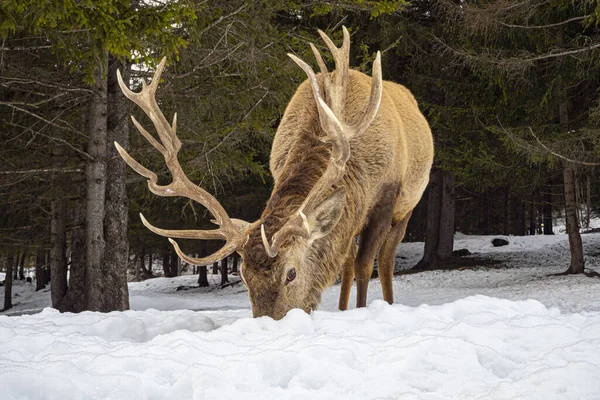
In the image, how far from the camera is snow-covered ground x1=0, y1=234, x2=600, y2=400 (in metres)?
2.77

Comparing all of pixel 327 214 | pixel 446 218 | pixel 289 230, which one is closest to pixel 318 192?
pixel 327 214

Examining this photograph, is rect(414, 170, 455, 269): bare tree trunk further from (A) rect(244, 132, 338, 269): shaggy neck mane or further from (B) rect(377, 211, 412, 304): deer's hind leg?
(A) rect(244, 132, 338, 269): shaggy neck mane

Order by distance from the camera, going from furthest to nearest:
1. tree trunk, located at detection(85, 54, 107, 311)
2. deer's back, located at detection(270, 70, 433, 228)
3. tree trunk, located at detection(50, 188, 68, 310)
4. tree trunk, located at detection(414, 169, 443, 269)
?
tree trunk, located at detection(414, 169, 443, 269)
tree trunk, located at detection(50, 188, 68, 310)
tree trunk, located at detection(85, 54, 107, 311)
deer's back, located at detection(270, 70, 433, 228)

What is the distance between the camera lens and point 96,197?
330 inches

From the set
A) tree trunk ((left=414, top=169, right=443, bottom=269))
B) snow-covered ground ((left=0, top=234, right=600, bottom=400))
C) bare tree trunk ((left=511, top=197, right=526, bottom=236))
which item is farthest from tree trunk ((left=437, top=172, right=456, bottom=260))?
snow-covered ground ((left=0, top=234, right=600, bottom=400))

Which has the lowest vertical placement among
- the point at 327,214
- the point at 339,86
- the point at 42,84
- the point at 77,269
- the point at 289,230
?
the point at 77,269

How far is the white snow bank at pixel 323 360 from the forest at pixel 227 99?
4124 mm

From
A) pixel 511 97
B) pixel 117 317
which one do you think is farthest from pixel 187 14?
pixel 511 97

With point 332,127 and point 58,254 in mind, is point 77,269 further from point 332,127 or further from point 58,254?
point 332,127

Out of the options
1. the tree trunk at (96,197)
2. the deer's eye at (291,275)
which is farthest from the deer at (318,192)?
the tree trunk at (96,197)

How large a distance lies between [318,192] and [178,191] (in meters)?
1.15

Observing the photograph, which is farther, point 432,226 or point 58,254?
point 432,226

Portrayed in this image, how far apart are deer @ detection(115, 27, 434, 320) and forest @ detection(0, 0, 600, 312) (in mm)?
2243

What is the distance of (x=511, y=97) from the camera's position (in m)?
14.6
